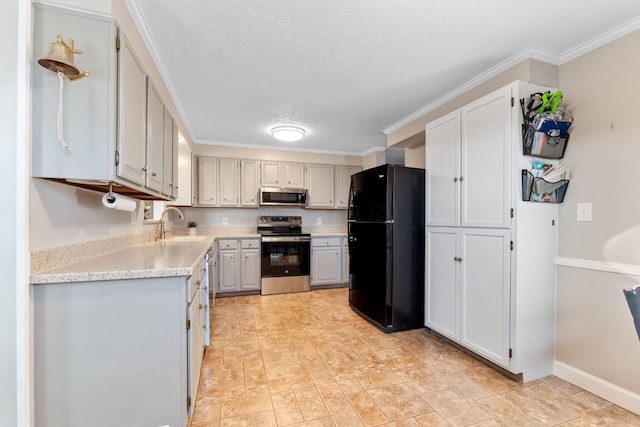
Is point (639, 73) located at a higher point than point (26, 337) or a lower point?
higher

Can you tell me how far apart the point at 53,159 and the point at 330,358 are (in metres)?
2.24

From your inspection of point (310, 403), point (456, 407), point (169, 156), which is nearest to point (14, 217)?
point (169, 156)

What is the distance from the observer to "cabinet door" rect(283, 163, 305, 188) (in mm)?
4789

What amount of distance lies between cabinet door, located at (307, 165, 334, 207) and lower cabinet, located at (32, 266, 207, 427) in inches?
140

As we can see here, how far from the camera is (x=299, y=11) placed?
65.6 inches

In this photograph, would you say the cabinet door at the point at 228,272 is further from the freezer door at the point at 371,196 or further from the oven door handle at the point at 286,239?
the freezer door at the point at 371,196

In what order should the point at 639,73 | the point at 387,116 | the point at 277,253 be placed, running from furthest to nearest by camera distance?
the point at 277,253 < the point at 387,116 < the point at 639,73

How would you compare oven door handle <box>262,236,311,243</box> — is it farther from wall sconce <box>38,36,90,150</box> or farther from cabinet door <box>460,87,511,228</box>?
wall sconce <box>38,36,90,150</box>

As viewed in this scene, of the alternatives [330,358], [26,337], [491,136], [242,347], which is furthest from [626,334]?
[26,337]

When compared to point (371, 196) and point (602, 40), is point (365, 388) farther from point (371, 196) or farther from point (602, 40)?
point (602, 40)

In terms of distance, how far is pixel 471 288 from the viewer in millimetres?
2344

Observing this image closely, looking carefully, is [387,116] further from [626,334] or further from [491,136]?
[626,334]

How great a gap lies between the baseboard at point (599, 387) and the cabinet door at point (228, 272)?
12.2 feet

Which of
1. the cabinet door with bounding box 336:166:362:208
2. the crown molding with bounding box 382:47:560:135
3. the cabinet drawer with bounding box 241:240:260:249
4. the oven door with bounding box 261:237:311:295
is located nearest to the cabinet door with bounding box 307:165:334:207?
the cabinet door with bounding box 336:166:362:208
